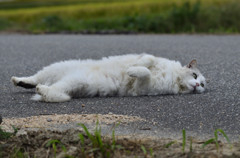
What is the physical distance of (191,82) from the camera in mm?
5117

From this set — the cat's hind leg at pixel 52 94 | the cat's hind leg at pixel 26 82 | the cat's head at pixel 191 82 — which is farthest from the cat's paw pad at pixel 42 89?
the cat's head at pixel 191 82

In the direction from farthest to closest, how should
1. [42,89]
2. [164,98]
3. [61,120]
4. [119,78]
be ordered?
[119,78] → [164,98] → [42,89] → [61,120]

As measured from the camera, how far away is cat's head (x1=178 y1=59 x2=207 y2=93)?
5121mm

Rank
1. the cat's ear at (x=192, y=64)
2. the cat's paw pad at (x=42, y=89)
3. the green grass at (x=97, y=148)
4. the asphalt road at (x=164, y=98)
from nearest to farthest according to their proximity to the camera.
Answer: the green grass at (x=97, y=148) < the asphalt road at (x=164, y=98) < the cat's paw pad at (x=42, y=89) < the cat's ear at (x=192, y=64)

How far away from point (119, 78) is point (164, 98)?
0.66 meters

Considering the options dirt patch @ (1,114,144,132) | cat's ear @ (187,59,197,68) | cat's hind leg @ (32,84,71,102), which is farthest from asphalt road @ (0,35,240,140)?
cat's ear @ (187,59,197,68)

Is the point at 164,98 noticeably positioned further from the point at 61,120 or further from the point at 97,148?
the point at 97,148

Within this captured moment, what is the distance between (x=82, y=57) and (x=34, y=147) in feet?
19.9

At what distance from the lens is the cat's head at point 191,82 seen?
5121mm

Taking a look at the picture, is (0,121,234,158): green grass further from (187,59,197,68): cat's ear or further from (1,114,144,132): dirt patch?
(187,59,197,68): cat's ear

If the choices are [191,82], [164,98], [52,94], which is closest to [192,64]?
[191,82]

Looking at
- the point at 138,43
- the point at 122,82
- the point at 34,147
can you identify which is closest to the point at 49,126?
the point at 34,147

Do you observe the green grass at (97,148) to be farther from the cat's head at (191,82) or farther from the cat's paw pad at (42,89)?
the cat's head at (191,82)

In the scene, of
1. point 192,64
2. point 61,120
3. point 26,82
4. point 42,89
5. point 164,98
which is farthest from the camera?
point 192,64
